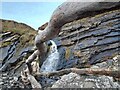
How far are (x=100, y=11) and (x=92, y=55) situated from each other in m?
12.7

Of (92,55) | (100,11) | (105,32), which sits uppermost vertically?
(100,11)

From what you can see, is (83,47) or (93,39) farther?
(93,39)

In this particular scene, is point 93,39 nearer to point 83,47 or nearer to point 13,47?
point 83,47

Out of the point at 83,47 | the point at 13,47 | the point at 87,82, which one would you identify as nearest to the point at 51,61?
the point at 83,47

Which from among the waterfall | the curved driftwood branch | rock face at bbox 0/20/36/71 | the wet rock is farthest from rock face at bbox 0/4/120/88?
the curved driftwood branch

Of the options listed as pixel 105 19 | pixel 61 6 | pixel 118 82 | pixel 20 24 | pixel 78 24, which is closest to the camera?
pixel 61 6

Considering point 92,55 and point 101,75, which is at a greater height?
point 101,75

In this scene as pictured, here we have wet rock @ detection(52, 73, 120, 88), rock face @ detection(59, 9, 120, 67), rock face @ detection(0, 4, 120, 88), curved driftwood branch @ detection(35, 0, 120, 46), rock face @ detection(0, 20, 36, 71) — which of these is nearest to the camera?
curved driftwood branch @ detection(35, 0, 120, 46)

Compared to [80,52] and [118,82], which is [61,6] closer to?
[118,82]

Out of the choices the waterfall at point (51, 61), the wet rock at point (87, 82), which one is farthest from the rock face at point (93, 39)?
the wet rock at point (87, 82)

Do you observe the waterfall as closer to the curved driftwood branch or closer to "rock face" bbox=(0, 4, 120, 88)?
"rock face" bbox=(0, 4, 120, 88)

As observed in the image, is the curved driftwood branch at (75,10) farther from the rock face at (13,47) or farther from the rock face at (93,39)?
the rock face at (13,47)

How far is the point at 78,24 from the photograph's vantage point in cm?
1836

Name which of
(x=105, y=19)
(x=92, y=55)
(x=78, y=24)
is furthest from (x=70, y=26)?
(x=92, y=55)
